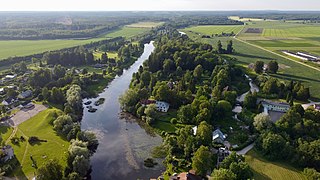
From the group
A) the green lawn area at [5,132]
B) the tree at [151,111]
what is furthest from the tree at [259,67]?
the green lawn area at [5,132]

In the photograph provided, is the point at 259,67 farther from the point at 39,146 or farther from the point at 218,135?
the point at 39,146

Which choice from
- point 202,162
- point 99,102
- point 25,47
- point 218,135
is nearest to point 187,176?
point 202,162

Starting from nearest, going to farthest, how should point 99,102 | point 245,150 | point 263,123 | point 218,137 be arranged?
point 245,150 → point 218,137 → point 263,123 → point 99,102

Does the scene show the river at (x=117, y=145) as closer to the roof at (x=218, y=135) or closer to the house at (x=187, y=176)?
the house at (x=187, y=176)

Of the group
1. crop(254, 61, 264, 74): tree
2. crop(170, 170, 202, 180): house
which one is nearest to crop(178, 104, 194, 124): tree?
crop(170, 170, 202, 180): house

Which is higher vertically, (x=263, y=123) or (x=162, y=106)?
(x=263, y=123)

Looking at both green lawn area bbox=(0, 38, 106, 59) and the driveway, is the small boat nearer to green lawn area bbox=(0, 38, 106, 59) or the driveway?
the driveway

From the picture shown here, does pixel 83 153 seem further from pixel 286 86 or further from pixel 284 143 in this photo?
pixel 286 86
